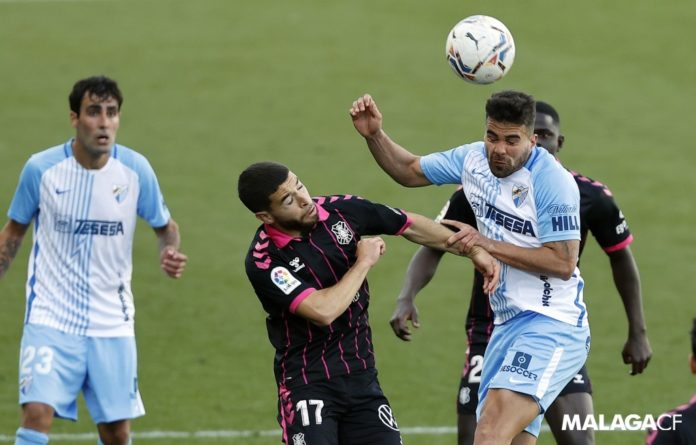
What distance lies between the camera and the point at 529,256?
7457mm

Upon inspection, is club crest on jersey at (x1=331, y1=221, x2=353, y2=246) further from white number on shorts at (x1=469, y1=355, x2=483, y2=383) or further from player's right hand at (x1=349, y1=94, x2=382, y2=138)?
white number on shorts at (x1=469, y1=355, x2=483, y2=383)

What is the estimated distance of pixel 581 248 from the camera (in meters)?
8.52

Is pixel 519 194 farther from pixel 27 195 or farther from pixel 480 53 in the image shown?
pixel 27 195

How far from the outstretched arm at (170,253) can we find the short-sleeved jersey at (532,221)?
2017 millimetres

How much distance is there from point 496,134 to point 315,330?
1537 millimetres

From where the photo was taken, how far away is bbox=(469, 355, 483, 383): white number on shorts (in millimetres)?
8711

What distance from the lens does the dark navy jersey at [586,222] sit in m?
8.67

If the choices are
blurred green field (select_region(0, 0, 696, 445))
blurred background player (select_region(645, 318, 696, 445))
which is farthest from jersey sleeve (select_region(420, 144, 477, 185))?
blurred green field (select_region(0, 0, 696, 445))

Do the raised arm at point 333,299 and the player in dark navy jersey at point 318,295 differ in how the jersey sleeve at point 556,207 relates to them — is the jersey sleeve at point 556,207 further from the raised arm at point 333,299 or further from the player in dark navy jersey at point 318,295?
the raised arm at point 333,299

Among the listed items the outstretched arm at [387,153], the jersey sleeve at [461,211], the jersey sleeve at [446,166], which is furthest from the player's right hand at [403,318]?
the jersey sleeve at [446,166]

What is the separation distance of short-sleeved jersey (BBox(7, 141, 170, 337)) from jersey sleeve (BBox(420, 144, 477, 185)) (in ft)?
7.11

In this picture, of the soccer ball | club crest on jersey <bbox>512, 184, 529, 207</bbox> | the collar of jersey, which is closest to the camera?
the collar of jersey

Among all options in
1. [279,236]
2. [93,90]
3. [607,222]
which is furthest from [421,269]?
[93,90]

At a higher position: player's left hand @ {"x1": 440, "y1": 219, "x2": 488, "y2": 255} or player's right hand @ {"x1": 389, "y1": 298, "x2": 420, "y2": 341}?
player's left hand @ {"x1": 440, "y1": 219, "x2": 488, "y2": 255}
